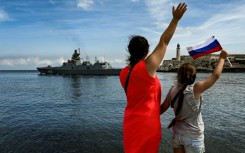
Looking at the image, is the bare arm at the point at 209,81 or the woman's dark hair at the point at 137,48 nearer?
the woman's dark hair at the point at 137,48

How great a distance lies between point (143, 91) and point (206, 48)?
1152mm

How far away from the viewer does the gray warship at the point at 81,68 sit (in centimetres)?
8844

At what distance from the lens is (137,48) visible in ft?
9.64

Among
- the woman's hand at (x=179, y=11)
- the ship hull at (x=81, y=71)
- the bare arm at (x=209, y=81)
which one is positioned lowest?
the ship hull at (x=81, y=71)

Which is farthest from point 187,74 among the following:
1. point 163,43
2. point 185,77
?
point 163,43

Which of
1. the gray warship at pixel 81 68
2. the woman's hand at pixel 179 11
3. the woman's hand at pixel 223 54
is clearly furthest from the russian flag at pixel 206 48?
the gray warship at pixel 81 68

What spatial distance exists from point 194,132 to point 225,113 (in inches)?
495

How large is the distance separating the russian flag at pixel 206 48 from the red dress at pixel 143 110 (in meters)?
0.88

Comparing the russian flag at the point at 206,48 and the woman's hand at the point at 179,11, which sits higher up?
the woman's hand at the point at 179,11

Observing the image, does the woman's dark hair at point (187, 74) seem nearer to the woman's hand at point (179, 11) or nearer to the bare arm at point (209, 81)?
the bare arm at point (209, 81)

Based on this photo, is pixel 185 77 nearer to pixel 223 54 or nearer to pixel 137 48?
pixel 223 54

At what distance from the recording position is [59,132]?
35.8 ft

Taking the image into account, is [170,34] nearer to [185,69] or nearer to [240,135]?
[185,69]

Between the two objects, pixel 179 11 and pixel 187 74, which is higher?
pixel 179 11
